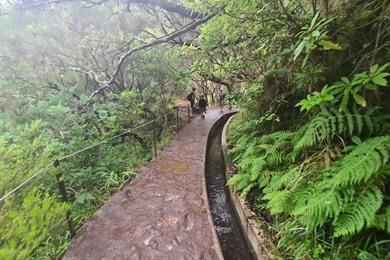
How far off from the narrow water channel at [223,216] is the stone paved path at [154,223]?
0.27 m

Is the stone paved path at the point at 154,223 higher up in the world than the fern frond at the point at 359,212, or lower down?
lower down

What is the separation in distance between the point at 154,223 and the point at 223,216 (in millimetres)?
1388

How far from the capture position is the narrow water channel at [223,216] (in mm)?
4102

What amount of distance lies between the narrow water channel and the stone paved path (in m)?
0.27

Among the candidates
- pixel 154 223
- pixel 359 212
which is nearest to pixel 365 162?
pixel 359 212

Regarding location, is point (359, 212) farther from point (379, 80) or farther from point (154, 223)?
point (154, 223)

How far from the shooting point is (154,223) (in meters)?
4.62

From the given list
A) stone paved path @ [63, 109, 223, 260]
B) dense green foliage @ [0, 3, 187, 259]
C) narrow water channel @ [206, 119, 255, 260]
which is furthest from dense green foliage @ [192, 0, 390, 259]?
dense green foliage @ [0, 3, 187, 259]

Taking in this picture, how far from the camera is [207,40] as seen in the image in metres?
7.01

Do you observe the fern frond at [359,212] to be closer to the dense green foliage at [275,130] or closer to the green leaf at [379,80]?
the dense green foliage at [275,130]

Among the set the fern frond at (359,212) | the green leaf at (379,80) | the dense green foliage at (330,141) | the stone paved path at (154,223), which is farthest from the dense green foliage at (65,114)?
the green leaf at (379,80)

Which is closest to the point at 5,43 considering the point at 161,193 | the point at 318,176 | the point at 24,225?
the point at 161,193

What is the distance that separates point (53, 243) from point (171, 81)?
10.2 m

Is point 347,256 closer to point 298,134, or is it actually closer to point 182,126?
point 298,134
